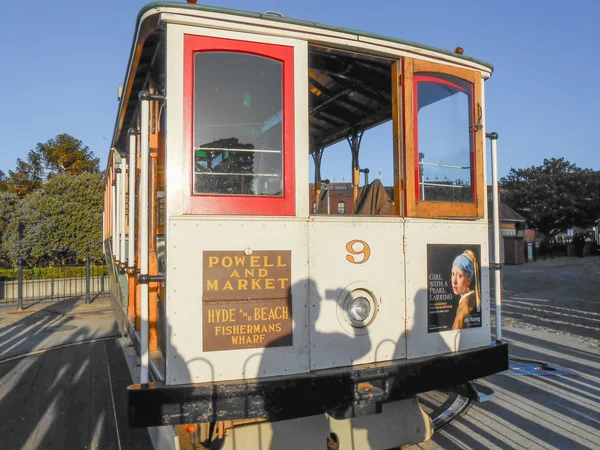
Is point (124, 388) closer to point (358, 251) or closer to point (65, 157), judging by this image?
point (358, 251)

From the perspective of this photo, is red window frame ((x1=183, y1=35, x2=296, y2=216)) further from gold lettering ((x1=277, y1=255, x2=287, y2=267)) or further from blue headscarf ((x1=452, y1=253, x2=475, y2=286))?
blue headscarf ((x1=452, y1=253, x2=475, y2=286))

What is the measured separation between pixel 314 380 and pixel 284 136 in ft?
5.22

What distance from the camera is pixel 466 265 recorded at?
3820mm

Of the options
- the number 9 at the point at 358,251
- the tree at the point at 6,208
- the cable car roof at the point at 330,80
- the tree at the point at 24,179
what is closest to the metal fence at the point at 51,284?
the tree at the point at 6,208

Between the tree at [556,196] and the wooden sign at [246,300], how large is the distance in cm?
3987

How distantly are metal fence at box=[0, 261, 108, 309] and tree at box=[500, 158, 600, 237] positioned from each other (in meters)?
33.3

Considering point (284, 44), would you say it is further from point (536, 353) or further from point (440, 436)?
point (536, 353)

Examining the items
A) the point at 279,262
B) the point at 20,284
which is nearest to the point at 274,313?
the point at 279,262

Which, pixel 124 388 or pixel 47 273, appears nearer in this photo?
pixel 124 388

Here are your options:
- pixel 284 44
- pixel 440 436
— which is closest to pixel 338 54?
pixel 284 44

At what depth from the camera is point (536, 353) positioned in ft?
25.3

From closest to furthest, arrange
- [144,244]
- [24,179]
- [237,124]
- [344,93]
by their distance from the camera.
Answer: [144,244] → [237,124] → [344,93] → [24,179]

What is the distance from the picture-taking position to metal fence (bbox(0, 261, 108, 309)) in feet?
57.0

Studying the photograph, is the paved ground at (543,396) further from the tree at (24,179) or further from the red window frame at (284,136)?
the tree at (24,179)
